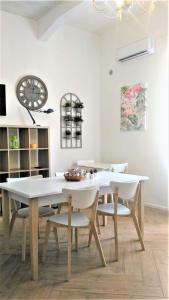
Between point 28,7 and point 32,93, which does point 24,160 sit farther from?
point 28,7

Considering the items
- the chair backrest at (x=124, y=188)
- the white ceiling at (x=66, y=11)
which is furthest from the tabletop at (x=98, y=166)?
the white ceiling at (x=66, y=11)

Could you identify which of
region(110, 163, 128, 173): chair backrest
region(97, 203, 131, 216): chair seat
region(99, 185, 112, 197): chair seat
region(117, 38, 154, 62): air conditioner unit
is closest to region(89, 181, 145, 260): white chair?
region(97, 203, 131, 216): chair seat

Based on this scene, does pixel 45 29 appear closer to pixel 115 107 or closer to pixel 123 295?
pixel 115 107

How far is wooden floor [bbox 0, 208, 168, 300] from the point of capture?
2.19 m

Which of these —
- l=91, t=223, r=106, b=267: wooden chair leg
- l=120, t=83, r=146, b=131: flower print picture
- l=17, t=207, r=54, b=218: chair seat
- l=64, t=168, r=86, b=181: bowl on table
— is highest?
l=120, t=83, r=146, b=131: flower print picture

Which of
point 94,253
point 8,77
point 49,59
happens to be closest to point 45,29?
point 49,59

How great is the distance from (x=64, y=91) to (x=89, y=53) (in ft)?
3.38

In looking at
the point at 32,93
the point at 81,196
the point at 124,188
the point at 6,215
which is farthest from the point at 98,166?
the point at 81,196

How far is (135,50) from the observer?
488 cm

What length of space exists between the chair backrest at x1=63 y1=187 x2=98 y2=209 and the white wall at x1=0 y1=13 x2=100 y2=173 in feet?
8.53

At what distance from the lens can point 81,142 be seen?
5.65 meters

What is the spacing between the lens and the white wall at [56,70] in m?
4.65

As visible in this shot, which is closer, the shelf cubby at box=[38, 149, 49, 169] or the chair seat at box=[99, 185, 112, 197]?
the chair seat at box=[99, 185, 112, 197]

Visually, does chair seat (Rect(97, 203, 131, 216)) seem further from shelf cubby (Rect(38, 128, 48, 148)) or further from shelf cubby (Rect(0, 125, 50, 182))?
shelf cubby (Rect(38, 128, 48, 148))
